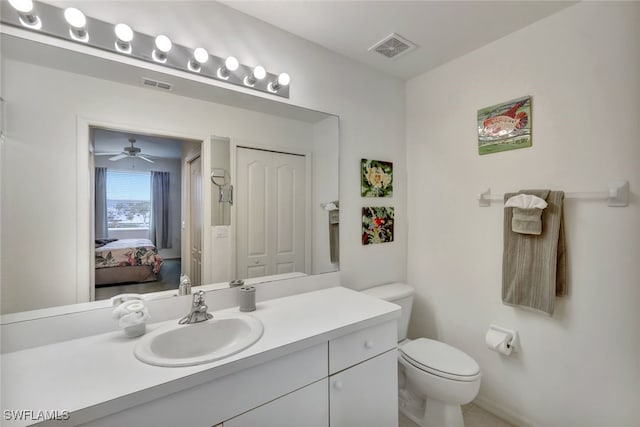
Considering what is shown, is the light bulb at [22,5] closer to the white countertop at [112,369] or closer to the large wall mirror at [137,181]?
the large wall mirror at [137,181]

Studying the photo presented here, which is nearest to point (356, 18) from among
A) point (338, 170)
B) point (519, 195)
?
point (338, 170)

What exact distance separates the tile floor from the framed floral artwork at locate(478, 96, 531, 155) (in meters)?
1.67

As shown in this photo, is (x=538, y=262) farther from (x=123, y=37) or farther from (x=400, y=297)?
(x=123, y=37)

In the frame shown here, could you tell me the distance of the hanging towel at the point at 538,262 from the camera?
1.49m

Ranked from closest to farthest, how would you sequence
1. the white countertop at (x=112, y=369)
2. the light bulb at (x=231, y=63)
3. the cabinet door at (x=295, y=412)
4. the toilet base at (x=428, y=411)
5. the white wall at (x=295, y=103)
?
1. the white countertop at (x=112, y=369)
2. the cabinet door at (x=295, y=412)
3. the white wall at (x=295, y=103)
4. the light bulb at (x=231, y=63)
5. the toilet base at (x=428, y=411)

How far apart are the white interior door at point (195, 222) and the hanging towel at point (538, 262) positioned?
5.69ft

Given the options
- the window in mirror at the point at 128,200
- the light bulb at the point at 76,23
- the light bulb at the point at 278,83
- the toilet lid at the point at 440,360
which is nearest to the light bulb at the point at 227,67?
the light bulb at the point at 278,83

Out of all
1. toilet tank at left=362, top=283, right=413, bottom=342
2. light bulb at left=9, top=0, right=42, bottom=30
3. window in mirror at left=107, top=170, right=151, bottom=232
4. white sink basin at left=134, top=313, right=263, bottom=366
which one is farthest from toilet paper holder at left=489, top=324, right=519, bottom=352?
light bulb at left=9, top=0, right=42, bottom=30

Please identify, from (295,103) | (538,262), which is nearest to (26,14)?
(295,103)

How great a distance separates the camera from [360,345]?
1.28m

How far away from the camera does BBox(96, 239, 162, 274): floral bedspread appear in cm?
117

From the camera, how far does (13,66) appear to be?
39.4 inches

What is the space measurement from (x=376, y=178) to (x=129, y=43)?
160 centimetres

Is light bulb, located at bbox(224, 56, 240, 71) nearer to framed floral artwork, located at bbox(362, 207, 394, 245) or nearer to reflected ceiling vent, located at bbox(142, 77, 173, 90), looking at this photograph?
reflected ceiling vent, located at bbox(142, 77, 173, 90)
